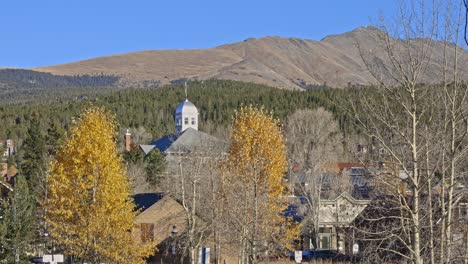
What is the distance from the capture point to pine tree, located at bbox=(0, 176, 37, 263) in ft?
112

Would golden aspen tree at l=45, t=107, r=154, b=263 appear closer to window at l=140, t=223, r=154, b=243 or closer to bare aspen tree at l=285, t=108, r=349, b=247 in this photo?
window at l=140, t=223, r=154, b=243

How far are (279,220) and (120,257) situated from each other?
9231 millimetres

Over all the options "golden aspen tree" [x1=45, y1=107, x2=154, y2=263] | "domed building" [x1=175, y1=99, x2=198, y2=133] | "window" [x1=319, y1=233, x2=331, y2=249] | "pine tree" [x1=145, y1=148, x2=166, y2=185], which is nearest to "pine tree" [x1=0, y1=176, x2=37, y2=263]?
"golden aspen tree" [x1=45, y1=107, x2=154, y2=263]

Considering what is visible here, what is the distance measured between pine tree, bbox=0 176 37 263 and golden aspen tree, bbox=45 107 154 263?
65.8 inches

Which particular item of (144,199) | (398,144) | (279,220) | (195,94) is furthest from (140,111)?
(398,144)

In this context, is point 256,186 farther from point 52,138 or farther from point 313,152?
point 313,152

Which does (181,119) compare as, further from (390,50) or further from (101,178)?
(390,50)

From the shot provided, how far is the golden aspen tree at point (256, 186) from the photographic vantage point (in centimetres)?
3234

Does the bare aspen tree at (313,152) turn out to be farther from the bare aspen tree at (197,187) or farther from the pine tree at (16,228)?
the pine tree at (16,228)

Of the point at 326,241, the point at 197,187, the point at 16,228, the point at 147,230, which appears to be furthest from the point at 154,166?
the point at 16,228

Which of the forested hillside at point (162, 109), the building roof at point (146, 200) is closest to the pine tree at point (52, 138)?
the building roof at point (146, 200)

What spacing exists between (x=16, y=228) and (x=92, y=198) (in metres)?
4.19

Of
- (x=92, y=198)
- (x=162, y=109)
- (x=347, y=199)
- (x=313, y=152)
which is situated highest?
(x=162, y=109)

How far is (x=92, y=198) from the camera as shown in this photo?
109ft
